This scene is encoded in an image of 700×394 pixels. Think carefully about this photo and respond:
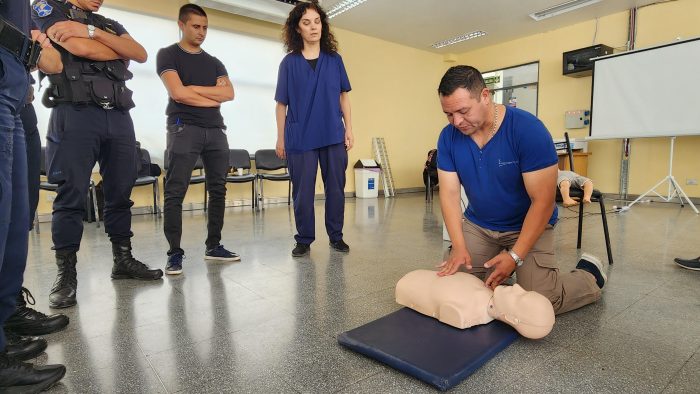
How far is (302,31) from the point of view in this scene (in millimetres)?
2344

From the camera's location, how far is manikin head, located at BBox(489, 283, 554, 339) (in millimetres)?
1107

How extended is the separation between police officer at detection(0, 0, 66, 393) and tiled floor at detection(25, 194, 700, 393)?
0.28 feet

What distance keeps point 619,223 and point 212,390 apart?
380 centimetres

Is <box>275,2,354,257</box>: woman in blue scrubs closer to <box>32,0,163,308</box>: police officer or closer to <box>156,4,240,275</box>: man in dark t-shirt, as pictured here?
<box>156,4,240,275</box>: man in dark t-shirt

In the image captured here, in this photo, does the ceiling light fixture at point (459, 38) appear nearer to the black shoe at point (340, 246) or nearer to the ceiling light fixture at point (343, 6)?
the ceiling light fixture at point (343, 6)

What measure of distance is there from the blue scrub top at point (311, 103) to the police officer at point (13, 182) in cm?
145

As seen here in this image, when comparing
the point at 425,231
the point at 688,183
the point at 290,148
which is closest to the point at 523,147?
the point at 290,148

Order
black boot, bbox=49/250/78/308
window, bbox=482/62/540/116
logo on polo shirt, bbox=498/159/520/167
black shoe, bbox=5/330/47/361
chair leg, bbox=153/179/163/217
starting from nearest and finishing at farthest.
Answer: black shoe, bbox=5/330/47/361 → logo on polo shirt, bbox=498/159/520/167 → black boot, bbox=49/250/78/308 → chair leg, bbox=153/179/163/217 → window, bbox=482/62/540/116

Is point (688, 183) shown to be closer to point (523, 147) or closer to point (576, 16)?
point (576, 16)

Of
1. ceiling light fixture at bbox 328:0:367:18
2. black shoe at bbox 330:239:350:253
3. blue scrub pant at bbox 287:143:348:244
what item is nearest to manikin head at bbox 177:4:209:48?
blue scrub pant at bbox 287:143:348:244

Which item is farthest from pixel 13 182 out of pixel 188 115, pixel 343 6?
pixel 343 6

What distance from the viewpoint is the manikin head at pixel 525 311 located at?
1.11 metres

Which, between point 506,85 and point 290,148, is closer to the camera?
point 290,148

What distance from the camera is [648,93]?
4910mm
